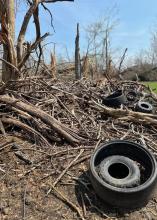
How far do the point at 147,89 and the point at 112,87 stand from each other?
98 centimetres

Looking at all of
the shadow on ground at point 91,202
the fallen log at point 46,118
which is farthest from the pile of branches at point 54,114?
the shadow on ground at point 91,202

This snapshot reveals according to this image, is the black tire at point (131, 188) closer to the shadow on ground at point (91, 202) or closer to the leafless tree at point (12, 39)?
the shadow on ground at point (91, 202)

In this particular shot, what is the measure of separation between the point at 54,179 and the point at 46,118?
4.48 ft

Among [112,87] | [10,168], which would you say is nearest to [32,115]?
[10,168]

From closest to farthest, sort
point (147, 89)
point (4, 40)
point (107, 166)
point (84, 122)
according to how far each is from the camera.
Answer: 1. point (107, 166)
2. point (84, 122)
3. point (4, 40)
4. point (147, 89)

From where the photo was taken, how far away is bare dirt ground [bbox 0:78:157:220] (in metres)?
4.32

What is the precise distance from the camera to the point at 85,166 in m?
5.16

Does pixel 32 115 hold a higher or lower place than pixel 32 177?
higher

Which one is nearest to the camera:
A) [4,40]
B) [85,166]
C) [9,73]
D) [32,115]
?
[85,166]

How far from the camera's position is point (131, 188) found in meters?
4.36

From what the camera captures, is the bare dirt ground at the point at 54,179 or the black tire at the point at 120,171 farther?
the black tire at the point at 120,171

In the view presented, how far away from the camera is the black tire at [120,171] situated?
14.9ft

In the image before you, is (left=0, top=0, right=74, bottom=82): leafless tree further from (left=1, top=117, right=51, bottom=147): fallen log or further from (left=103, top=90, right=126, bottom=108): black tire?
(left=103, top=90, right=126, bottom=108): black tire

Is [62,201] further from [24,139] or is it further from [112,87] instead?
[112,87]
